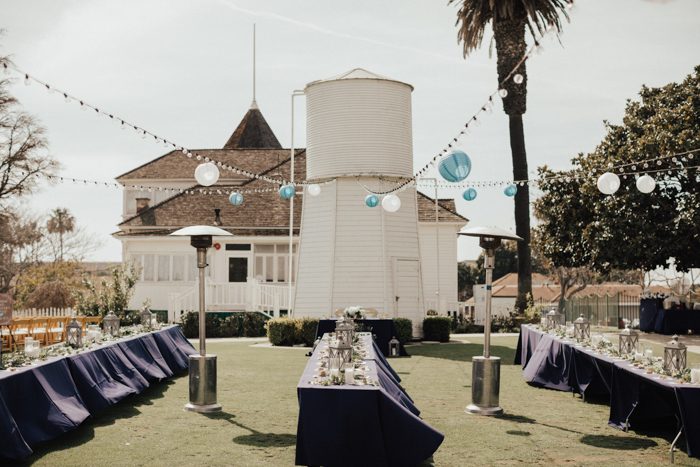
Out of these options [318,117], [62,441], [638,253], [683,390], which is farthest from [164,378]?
[638,253]

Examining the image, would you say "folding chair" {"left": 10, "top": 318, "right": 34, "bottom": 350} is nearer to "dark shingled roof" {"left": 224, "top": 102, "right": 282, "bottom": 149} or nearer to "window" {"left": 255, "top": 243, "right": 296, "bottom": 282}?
"window" {"left": 255, "top": 243, "right": 296, "bottom": 282}

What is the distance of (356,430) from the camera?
9312mm

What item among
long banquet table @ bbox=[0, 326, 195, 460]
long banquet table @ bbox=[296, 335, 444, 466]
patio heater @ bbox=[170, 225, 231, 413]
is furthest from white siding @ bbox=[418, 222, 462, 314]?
long banquet table @ bbox=[296, 335, 444, 466]

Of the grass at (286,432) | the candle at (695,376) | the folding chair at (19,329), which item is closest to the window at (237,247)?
the folding chair at (19,329)

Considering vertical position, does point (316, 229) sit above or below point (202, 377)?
above

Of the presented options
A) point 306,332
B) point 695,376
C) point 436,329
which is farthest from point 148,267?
point 695,376

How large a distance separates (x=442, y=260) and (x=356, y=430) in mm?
32824

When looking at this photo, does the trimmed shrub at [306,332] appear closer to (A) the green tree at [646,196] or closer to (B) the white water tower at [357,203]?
(B) the white water tower at [357,203]

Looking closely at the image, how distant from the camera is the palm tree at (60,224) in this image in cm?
6125

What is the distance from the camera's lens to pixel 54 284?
4325 centimetres

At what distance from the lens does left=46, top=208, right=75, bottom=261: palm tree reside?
6125 cm

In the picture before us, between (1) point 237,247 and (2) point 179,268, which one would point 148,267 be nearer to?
(2) point 179,268

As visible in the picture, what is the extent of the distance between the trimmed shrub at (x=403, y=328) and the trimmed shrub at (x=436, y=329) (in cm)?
176

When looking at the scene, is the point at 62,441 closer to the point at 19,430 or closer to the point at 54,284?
the point at 19,430
